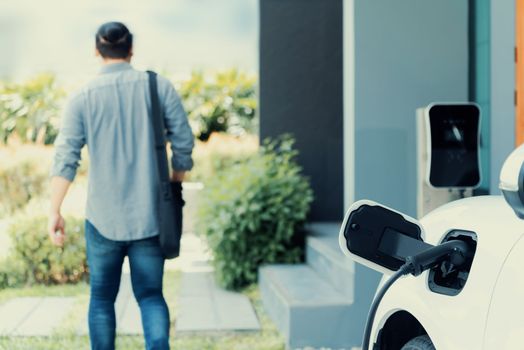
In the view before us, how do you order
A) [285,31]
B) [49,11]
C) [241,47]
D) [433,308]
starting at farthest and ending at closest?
[49,11] → [241,47] → [285,31] → [433,308]

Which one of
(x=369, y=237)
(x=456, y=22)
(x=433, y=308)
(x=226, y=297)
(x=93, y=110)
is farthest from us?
(x=226, y=297)

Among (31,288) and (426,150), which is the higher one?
(426,150)

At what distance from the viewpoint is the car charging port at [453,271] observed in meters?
2.43

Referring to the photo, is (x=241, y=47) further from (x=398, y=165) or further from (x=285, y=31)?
(x=398, y=165)

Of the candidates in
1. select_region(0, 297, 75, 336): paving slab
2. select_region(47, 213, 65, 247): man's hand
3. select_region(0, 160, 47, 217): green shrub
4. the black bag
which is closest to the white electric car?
the black bag

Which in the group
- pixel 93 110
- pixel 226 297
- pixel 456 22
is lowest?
pixel 226 297

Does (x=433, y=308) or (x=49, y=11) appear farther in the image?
(x=49, y=11)

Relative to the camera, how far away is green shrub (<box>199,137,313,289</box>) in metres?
6.88

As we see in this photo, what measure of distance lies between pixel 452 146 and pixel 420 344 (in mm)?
2356

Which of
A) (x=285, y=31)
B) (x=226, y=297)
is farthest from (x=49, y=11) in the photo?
(x=226, y=297)

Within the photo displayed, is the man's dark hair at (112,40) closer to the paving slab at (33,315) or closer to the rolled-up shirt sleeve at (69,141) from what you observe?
the rolled-up shirt sleeve at (69,141)

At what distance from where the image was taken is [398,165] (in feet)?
17.8

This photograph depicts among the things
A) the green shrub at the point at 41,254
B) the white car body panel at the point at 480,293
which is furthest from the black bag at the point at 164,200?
the green shrub at the point at 41,254

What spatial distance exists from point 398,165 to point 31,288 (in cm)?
334
